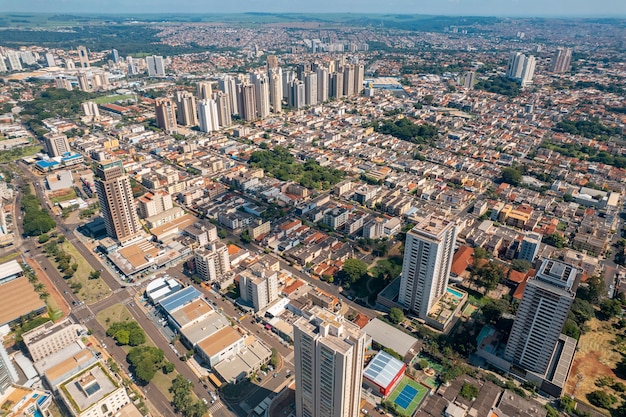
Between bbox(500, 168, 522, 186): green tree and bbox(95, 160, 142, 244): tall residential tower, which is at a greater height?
bbox(95, 160, 142, 244): tall residential tower

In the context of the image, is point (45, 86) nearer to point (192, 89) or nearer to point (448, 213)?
point (192, 89)

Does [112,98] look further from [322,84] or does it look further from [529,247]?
[529,247]

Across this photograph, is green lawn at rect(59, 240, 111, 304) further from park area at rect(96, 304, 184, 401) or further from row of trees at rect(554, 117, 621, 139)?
row of trees at rect(554, 117, 621, 139)

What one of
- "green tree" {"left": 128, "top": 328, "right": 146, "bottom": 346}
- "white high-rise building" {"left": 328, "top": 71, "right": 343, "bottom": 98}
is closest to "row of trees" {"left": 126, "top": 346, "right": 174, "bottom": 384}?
"green tree" {"left": 128, "top": 328, "right": 146, "bottom": 346}

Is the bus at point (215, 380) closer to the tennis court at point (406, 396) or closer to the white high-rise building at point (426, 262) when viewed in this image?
the tennis court at point (406, 396)

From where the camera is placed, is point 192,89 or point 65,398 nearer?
point 65,398

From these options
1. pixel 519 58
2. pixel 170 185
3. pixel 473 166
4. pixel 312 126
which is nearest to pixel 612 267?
pixel 473 166

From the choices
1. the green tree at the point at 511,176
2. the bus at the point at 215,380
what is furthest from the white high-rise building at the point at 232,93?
the bus at the point at 215,380
